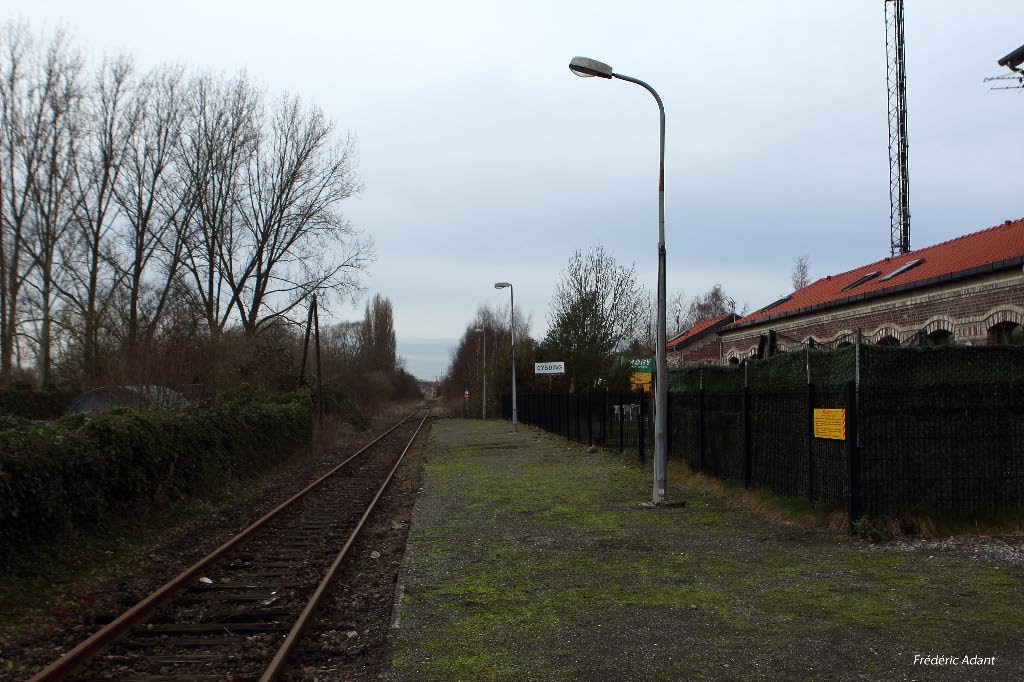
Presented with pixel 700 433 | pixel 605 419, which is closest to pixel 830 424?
pixel 700 433

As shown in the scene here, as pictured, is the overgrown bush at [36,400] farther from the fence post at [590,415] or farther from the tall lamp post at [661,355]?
the tall lamp post at [661,355]

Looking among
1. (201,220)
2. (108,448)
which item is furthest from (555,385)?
(108,448)

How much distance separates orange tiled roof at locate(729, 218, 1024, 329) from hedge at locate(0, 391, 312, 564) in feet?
53.8

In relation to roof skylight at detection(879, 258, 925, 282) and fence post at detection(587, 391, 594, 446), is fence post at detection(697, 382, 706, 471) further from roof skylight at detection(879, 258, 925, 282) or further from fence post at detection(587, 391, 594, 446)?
roof skylight at detection(879, 258, 925, 282)

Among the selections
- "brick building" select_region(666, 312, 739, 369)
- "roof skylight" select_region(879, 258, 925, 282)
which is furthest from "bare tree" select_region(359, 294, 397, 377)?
"roof skylight" select_region(879, 258, 925, 282)

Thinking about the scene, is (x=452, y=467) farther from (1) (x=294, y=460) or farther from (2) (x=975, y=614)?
(2) (x=975, y=614)

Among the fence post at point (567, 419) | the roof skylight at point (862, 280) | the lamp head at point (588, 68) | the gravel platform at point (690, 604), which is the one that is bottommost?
the gravel platform at point (690, 604)

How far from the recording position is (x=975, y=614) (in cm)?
599

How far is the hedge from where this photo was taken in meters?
7.82

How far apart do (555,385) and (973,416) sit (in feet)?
103

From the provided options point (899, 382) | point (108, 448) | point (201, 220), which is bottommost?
point (108, 448)

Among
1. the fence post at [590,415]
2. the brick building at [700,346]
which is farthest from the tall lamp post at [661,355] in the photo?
the brick building at [700,346]

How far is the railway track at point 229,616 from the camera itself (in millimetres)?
5234

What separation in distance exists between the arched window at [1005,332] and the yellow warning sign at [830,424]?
910cm
